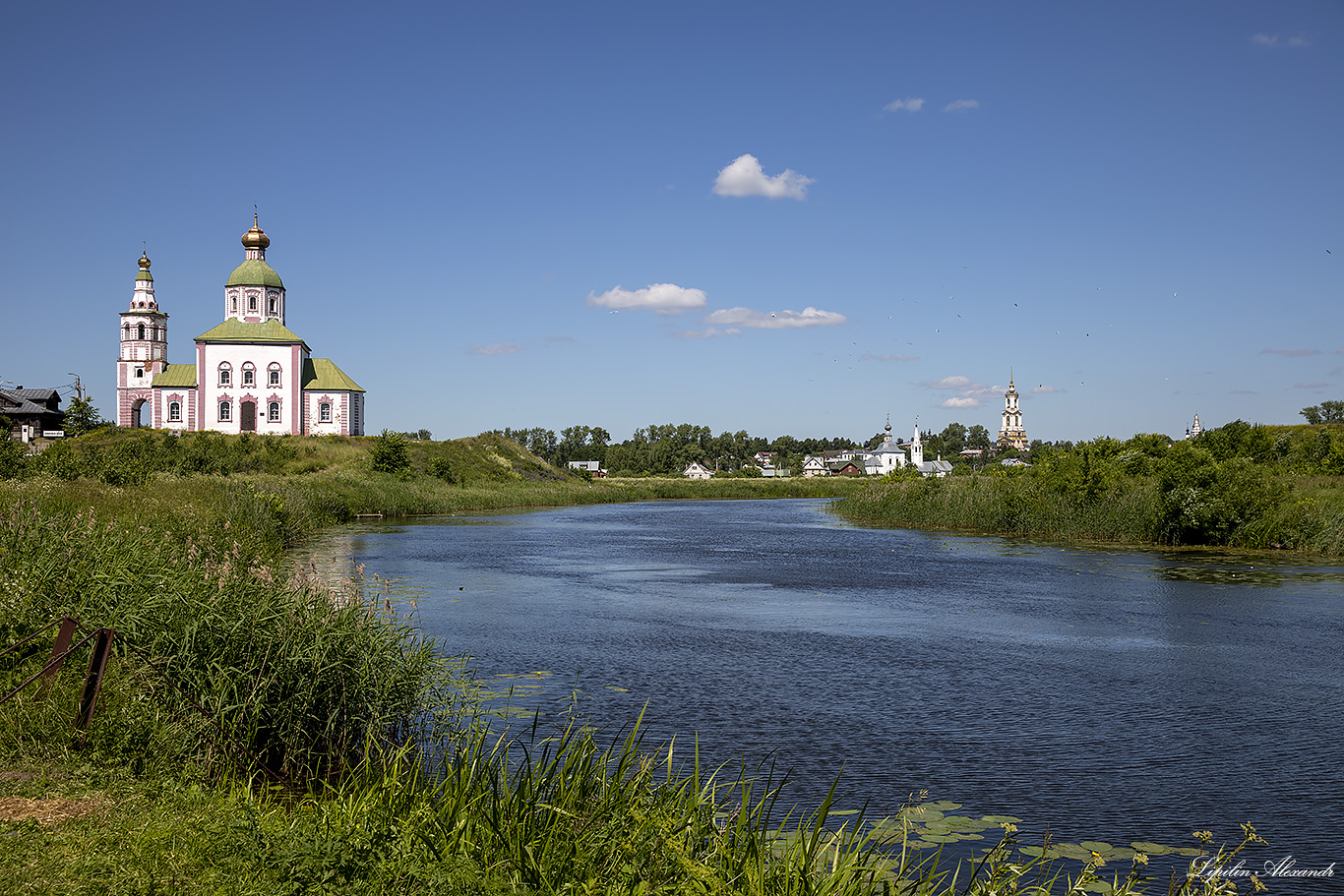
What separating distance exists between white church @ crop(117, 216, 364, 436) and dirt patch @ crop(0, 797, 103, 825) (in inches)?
3104

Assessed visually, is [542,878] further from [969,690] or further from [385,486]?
[385,486]

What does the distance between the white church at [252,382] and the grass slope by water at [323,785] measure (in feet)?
242

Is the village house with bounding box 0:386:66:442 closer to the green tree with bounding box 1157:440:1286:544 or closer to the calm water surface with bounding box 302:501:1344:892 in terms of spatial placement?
the calm water surface with bounding box 302:501:1344:892

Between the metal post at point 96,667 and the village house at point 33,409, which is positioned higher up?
the village house at point 33,409

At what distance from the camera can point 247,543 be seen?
62.7ft

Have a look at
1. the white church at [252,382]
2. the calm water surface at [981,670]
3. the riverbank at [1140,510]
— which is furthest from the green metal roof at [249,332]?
the calm water surface at [981,670]

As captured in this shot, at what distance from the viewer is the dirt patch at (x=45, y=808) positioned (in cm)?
591

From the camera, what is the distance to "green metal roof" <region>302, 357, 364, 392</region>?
8550cm

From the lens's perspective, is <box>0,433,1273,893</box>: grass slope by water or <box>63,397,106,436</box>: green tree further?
<box>63,397,106,436</box>: green tree

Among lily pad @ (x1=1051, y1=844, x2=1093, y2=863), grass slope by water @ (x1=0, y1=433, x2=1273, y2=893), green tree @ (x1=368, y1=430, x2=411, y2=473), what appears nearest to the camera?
grass slope by water @ (x1=0, y1=433, x2=1273, y2=893)

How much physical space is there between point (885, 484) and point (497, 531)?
2077 centimetres

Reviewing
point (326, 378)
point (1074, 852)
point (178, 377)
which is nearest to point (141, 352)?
point (178, 377)

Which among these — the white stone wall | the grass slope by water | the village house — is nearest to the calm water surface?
the grass slope by water

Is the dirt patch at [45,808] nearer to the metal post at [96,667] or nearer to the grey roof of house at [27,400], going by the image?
the metal post at [96,667]
